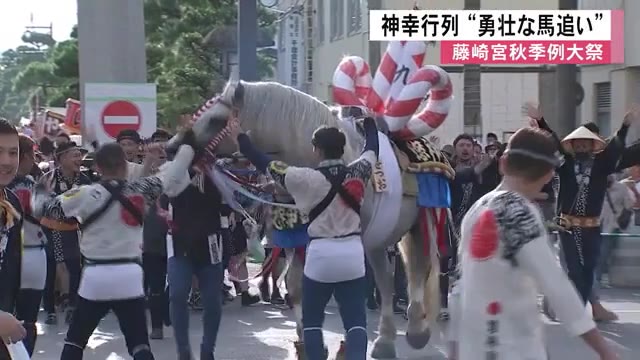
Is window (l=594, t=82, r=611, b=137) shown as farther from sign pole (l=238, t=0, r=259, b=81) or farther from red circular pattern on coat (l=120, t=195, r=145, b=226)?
red circular pattern on coat (l=120, t=195, r=145, b=226)

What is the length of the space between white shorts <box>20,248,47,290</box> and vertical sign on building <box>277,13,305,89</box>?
24.2 meters

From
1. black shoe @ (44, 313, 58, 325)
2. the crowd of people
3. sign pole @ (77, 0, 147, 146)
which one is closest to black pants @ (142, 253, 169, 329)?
the crowd of people

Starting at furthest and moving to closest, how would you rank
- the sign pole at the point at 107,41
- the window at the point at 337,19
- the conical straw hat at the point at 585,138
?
the window at the point at 337,19
the sign pole at the point at 107,41
the conical straw hat at the point at 585,138

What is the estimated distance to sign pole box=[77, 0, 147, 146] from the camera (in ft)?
40.5

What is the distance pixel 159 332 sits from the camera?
915 cm

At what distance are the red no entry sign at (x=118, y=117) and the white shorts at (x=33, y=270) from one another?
403 cm

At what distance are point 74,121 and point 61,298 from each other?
6670mm

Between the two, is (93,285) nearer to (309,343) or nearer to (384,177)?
(309,343)

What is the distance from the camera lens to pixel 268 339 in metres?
9.04

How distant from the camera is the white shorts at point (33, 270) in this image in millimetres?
6680

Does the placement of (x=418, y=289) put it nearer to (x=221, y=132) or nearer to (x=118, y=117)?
(x=221, y=132)

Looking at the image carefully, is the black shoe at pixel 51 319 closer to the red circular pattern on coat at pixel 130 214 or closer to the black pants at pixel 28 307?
the black pants at pixel 28 307

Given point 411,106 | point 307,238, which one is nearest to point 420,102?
point 411,106

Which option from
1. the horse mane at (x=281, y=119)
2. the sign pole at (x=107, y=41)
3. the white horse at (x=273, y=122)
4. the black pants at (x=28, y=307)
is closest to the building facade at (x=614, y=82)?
the sign pole at (x=107, y=41)
